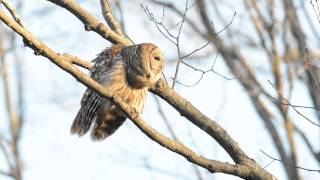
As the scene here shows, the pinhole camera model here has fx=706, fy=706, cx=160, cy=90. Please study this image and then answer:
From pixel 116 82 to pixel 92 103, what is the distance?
37 centimetres

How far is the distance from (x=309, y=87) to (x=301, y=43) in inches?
34.5

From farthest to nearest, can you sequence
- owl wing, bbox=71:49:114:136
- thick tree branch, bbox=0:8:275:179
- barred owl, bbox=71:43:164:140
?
owl wing, bbox=71:49:114:136 < barred owl, bbox=71:43:164:140 < thick tree branch, bbox=0:8:275:179

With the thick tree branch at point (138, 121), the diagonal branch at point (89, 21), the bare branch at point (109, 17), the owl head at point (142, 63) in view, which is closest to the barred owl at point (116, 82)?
the owl head at point (142, 63)

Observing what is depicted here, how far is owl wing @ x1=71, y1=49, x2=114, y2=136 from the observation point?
6.86 meters

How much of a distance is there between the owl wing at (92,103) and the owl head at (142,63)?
254 mm

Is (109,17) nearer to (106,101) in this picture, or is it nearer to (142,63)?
(142,63)


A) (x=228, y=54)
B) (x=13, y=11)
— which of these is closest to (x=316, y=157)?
(x=228, y=54)

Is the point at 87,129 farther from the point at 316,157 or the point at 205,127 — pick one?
the point at 316,157

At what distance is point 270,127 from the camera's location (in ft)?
35.1

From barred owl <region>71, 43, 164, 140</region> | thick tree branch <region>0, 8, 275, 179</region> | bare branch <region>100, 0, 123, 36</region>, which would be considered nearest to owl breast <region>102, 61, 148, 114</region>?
barred owl <region>71, 43, 164, 140</region>

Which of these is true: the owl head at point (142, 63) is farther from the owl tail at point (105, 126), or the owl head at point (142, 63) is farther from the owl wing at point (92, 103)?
the owl tail at point (105, 126)

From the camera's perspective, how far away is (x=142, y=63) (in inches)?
254

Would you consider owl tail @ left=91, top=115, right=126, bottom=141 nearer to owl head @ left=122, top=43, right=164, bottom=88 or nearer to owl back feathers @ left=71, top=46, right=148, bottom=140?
owl back feathers @ left=71, top=46, right=148, bottom=140

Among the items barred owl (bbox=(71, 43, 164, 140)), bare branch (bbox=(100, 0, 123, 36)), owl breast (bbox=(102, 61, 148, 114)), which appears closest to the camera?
bare branch (bbox=(100, 0, 123, 36))
